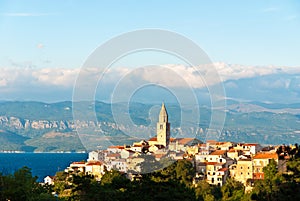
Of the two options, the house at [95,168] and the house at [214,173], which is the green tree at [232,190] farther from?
the house at [95,168]

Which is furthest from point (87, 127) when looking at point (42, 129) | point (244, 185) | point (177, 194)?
point (42, 129)

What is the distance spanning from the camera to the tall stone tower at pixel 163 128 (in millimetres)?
49500

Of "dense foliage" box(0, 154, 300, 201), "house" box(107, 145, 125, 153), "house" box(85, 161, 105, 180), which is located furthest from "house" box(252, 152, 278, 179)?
"house" box(107, 145, 125, 153)

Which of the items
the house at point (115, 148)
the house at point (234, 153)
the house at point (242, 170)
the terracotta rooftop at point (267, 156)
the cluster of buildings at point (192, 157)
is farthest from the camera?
the house at point (115, 148)

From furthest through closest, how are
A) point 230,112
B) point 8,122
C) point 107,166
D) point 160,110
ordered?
point 8,122
point 230,112
point 160,110
point 107,166

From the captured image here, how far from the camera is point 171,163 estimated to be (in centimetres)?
3912

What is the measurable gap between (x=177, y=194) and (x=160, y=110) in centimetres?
2774

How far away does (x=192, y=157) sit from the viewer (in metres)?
43.1

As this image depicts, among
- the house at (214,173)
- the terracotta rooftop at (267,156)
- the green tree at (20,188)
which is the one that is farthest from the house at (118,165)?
the green tree at (20,188)

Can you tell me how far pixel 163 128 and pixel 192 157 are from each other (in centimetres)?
745

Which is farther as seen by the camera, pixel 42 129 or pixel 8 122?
pixel 8 122

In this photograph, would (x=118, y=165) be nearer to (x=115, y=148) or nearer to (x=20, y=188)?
(x=115, y=148)

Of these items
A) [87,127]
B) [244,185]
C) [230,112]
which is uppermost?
[230,112]

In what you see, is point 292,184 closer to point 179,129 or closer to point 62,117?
point 179,129
